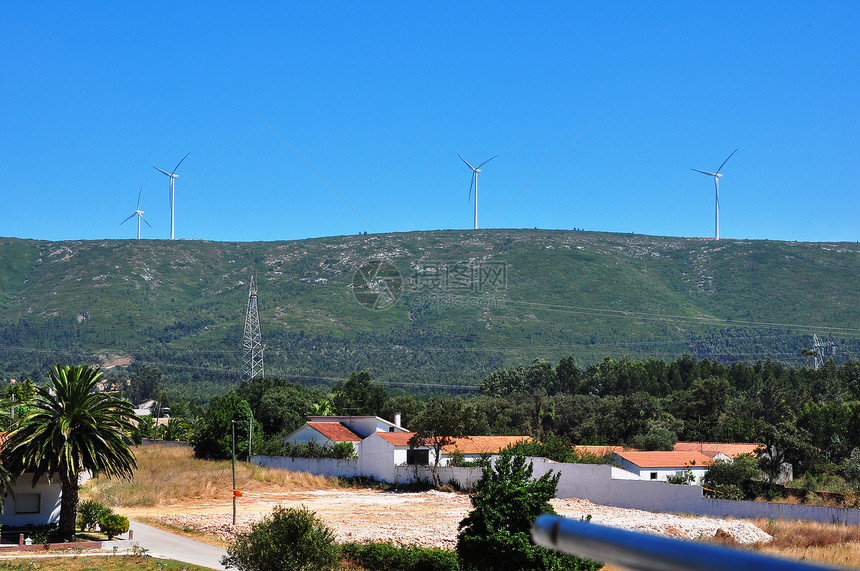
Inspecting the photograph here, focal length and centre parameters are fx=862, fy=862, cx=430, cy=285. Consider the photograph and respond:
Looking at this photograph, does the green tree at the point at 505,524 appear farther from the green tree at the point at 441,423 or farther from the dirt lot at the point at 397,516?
the green tree at the point at 441,423

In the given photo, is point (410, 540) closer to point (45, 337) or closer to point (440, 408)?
point (440, 408)

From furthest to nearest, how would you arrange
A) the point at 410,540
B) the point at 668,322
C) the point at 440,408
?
the point at 668,322
the point at 440,408
the point at 410,540

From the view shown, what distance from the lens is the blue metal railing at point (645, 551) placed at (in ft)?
4.92

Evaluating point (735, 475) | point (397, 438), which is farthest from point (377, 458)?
point (735, 475)

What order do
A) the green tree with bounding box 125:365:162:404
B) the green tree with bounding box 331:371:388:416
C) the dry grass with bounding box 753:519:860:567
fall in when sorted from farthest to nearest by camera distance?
the green tree with bounding box 125:365:162:404, the green tree with bounding box 331:371:388:416, the dry grass with bounding box 753:519:860:567

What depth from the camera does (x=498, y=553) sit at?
26906mm

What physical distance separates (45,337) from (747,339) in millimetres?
152738

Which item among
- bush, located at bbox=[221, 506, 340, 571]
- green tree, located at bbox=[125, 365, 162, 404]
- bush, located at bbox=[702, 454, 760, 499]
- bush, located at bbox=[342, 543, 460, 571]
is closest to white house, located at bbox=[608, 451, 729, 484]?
bush, located at bbox=[702, 454, 760, 499]

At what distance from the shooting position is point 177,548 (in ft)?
113

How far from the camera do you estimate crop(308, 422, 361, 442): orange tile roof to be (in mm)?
74688

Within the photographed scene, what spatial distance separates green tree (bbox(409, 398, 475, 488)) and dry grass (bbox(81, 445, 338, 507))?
769 cm

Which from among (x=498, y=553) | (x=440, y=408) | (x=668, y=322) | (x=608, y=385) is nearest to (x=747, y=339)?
(x=668, y=322)

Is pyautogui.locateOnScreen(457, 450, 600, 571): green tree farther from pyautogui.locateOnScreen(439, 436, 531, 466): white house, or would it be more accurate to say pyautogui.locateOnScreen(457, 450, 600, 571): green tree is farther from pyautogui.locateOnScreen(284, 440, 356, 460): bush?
pyautogui.locateOnScreen(284, 440, 356, 460): bush

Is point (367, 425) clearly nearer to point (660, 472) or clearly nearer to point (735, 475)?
point (660, 472)
